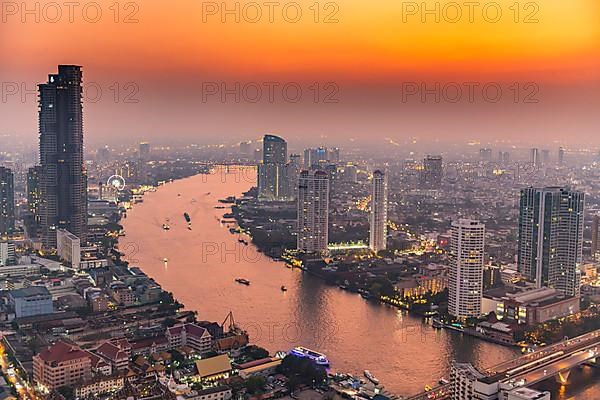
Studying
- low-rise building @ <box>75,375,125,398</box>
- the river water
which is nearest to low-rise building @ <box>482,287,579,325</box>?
the river water

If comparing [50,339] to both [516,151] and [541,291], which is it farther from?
[516,151]

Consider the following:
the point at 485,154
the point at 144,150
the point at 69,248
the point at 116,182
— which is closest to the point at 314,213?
the point at 485,154

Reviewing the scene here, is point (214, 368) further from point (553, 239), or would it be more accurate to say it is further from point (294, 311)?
point (553, 239)

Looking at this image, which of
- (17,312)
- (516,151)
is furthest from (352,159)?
(17,312)

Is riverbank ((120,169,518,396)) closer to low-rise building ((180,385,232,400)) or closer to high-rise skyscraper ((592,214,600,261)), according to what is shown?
low-rise building ((180,385,232,400))

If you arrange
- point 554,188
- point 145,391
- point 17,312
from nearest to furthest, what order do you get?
point 145,391 < point 17,312 < point 554,188
